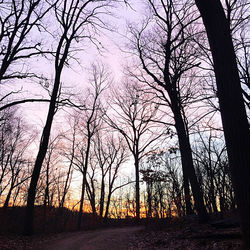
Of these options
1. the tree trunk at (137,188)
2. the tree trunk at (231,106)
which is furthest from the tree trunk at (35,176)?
the tree trunk at (137,188)

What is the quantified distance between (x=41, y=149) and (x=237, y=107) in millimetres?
9405

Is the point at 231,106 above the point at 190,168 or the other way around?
the other way around

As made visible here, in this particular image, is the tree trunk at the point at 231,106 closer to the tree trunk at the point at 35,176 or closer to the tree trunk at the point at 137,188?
the tree trunk at the point at 35,176

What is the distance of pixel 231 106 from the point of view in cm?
353

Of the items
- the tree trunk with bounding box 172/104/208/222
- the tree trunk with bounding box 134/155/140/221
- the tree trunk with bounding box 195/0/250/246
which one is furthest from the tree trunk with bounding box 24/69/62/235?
the tree trunk with bounding box 134/155/140/221

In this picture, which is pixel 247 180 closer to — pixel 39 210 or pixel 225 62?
pixel 225 62

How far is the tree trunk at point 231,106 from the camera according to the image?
322cm

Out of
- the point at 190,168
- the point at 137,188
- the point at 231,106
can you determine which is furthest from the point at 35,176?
the point at 137,188

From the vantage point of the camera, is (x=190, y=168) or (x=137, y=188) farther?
(x=137, y=188)

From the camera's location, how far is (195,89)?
1431 centimetres

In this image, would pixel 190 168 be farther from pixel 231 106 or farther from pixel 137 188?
pixel 137 188

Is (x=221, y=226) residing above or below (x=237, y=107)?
below

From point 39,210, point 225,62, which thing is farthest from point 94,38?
point 39,210

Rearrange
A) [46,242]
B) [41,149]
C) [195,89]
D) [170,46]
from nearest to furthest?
[46,242]
[41,149]
[170,46]
[195,89]
